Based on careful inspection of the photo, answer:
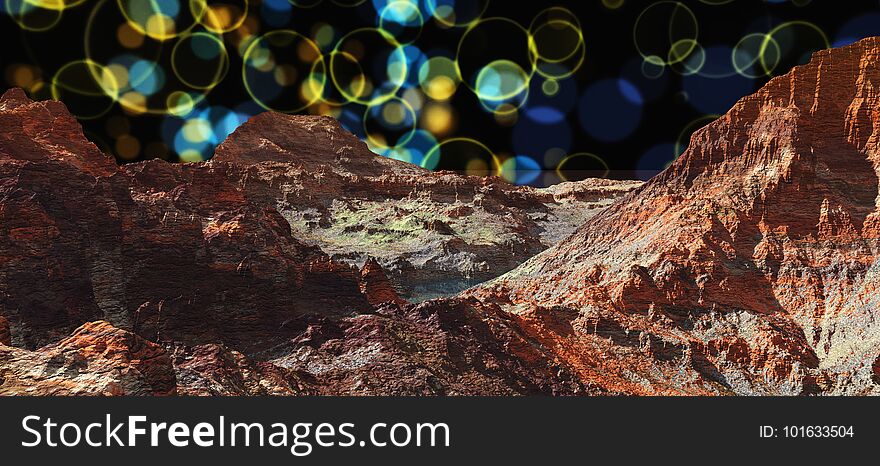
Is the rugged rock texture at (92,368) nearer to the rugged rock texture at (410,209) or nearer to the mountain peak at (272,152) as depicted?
the rugged rock texture at (410,209)

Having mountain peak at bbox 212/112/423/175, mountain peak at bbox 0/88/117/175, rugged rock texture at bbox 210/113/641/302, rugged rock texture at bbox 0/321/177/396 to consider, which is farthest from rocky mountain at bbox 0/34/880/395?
mountain peak at bbox 212/112/423/175

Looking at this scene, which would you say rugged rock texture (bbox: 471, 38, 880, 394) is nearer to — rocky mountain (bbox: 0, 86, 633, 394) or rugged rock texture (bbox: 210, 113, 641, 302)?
rocky mountain (bbox: 0, 86, 633, 394)

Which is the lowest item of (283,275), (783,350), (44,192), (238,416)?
(238,416)

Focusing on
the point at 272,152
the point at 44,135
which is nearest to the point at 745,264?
the point at 44,135

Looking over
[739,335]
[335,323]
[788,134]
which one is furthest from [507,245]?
[335,323]

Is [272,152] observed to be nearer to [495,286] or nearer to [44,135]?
[44,135]

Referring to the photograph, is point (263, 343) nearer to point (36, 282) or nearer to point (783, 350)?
point (36, 282)
